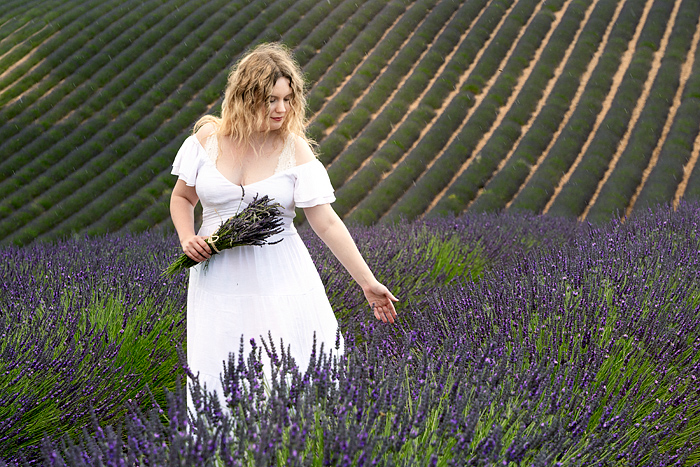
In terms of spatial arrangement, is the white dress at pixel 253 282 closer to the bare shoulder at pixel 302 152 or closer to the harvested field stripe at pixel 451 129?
the bare shoulder at pixel 302 152

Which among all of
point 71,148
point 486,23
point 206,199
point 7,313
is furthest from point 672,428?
point 486,23

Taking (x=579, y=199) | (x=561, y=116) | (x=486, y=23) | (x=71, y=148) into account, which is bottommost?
(x=579, y=199)

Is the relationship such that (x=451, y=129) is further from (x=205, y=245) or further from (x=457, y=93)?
(x=205, y=245)

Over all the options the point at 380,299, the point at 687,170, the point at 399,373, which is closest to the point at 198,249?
the point at 380,299

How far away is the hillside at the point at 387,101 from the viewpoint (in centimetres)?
777

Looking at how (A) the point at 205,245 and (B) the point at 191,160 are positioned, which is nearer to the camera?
(A) the point at 205,245

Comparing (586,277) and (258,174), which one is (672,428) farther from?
(258,174)

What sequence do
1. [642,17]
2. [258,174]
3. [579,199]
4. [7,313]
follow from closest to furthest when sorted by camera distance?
[258,174]
[7,313]
[579,199]
[642,17]

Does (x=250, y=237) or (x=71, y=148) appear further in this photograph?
(x=71, y=148)

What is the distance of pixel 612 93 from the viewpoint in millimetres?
9070

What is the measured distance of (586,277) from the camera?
270 centimetres

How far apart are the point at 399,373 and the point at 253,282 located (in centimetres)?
58

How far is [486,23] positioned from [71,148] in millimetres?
7289

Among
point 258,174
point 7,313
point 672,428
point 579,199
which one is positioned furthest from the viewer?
point 579,199
